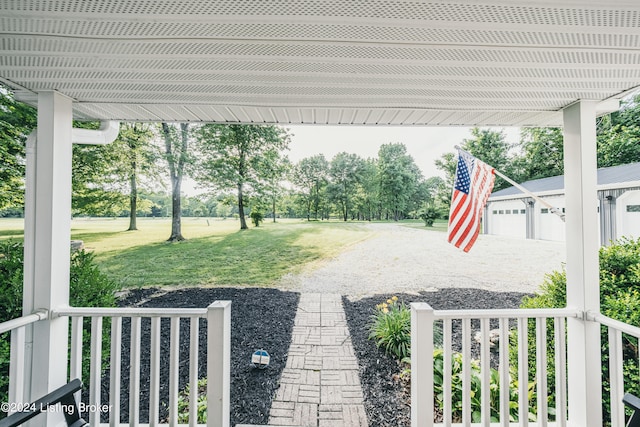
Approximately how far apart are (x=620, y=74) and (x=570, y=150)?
0.49 m

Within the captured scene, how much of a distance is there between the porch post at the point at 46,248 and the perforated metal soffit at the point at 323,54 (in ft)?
0.92

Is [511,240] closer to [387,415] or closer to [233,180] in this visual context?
[387,415]

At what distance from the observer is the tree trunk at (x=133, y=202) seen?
14.9ft

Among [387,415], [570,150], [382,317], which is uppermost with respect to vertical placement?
[570,150]

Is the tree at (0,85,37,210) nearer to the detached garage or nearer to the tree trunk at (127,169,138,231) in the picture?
the tree trunk at (127,169,138,231)

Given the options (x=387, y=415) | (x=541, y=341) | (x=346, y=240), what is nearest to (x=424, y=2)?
(x=541, y=341)

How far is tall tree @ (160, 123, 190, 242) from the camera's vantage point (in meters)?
4.76

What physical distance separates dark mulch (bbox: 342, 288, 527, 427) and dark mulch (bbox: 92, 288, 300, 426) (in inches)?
36.1

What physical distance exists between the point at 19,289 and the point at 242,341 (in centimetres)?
222

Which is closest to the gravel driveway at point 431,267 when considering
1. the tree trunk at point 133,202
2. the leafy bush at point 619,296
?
the leafy bush at point 619,296

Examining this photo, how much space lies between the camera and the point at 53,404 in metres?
1.27

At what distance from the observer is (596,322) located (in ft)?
5.65

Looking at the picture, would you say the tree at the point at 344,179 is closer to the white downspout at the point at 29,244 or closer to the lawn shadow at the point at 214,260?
the lawn shadow at the point at 214,260

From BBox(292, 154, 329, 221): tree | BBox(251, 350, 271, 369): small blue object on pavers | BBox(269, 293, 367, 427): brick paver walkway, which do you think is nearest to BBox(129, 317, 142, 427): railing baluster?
BBox(269, 293, 367, 427): brick paver walkway
